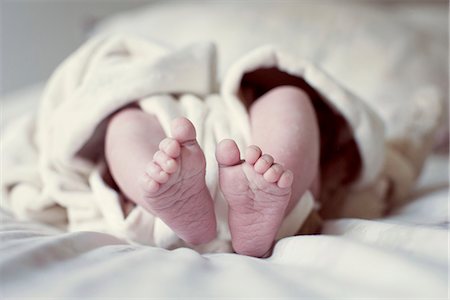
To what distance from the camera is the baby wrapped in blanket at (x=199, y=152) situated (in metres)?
0.53

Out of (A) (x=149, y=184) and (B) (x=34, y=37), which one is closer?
(A) (x=149, y=184)

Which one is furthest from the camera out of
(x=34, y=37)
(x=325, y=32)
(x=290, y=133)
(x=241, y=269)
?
(x=34, y=37)

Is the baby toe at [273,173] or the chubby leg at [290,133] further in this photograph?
the chubby leg at [290,133]

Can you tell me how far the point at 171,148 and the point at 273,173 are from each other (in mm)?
91

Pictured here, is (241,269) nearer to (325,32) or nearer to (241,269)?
(241,269)

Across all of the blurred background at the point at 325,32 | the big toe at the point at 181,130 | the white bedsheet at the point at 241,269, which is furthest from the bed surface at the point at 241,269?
the blurred background at the point at 325,32

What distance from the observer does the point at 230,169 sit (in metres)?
0.53

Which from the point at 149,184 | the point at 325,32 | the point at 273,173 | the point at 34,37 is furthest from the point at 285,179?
the point at 34,37

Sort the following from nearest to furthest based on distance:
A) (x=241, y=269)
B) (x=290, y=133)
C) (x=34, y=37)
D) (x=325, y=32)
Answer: (x=241, y=269), (x=290, y=133), (x=325, y=32), (x=34, y=37)

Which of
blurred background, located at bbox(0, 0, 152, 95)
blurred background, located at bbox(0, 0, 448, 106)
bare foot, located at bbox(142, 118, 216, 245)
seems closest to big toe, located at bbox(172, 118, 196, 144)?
bare foot, located at bbox(142, 118, 216, 245)

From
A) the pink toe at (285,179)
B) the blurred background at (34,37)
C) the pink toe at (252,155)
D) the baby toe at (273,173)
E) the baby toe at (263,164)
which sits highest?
the pink toe at (252,155)

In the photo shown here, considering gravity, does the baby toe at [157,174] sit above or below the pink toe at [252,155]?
below

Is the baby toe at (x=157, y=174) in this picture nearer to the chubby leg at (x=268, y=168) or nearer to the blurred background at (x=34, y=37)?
the chubby leg at (x=268, y=168)

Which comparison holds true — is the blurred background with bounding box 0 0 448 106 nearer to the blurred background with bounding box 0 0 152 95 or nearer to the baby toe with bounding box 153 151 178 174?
the blurred background with bounding box 0 0 152 95
